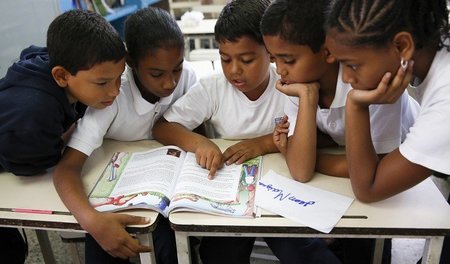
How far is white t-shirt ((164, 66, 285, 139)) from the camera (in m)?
1.28

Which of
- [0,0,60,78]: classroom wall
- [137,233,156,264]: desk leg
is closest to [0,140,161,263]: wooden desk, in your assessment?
[137,233,156,264]: desk leg

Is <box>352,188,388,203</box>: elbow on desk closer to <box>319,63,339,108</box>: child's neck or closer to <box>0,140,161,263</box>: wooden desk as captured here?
<box>319,63,339,108</box>: child's neck

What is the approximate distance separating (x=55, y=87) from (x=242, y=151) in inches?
21.1

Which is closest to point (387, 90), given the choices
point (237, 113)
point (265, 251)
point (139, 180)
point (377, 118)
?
point (377, 118)

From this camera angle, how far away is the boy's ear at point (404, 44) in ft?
2.60

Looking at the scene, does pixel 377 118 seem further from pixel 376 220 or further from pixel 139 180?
pixel 139 180

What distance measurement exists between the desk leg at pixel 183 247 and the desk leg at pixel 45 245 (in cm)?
79

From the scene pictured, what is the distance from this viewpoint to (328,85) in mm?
1129

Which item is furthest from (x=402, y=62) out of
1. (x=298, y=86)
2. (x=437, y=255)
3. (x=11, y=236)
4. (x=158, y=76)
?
(x=11, y=236)

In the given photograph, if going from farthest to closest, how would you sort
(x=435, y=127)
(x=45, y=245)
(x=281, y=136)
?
(x=45, y=245)
(x=281, y=136)
(x=435, y=127)

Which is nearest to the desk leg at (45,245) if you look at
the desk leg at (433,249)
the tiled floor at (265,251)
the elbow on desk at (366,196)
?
the tiled floor at (265,251)

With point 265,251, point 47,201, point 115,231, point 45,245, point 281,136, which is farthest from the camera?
point 265,251

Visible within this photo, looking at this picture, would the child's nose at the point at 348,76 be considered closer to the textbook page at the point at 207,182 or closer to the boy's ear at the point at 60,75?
the textbook page at the point at 207,182

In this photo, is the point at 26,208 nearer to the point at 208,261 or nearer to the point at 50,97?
the point at 50,97
